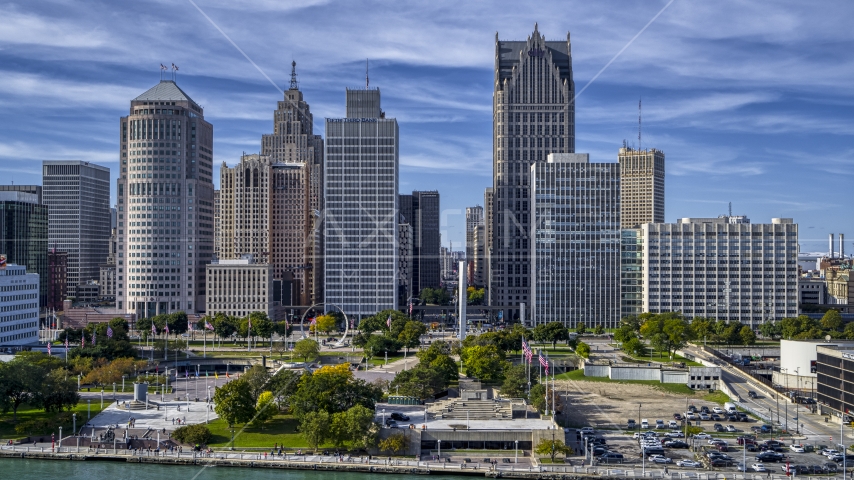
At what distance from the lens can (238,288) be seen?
168 metres

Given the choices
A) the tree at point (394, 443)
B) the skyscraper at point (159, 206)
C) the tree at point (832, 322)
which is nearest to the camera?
the tree at point (394, 443)

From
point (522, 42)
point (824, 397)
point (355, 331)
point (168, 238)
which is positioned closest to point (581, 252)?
point (355, 331)

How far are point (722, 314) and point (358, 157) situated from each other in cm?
7779

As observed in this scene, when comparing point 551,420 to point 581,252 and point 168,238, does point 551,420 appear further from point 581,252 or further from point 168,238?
point 168,238

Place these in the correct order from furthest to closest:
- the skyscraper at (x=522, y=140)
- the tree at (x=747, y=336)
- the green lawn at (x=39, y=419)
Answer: the skyscraper at (x=522, y=140), the tree at (x=747, y=336), the green lawn at (x=39, y=419)

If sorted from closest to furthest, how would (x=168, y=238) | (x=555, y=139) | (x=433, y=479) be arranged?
(x=433, y=479)
(x=168, y=238)
(x=555, y=139)

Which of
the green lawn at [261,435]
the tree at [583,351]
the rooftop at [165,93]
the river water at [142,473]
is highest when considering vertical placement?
the rooftop at [165,93]

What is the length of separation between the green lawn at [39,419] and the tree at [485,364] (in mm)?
43329

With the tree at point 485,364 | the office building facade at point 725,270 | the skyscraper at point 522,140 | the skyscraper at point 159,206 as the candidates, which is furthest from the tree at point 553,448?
the skyscraper at point 159,206

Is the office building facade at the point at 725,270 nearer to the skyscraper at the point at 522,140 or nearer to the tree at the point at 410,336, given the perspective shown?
the skyscraper at the point at 522,140

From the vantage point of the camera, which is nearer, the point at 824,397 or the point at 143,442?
the point at 143,442

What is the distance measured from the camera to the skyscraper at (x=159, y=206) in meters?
165

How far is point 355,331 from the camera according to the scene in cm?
15612

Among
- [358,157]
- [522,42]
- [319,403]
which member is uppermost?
[522,42]
